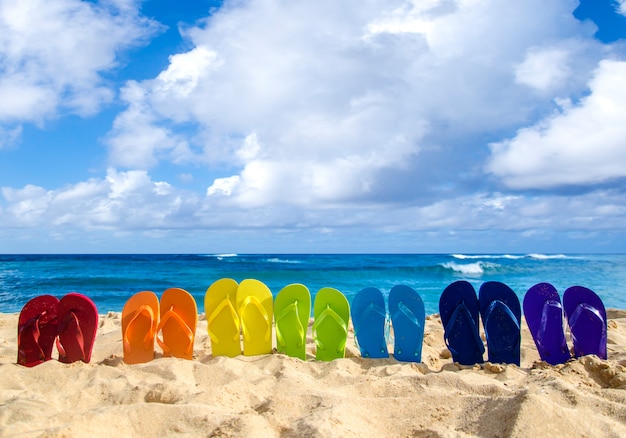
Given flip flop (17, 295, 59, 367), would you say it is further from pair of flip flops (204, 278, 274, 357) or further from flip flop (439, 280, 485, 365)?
flip flop (439, 280, 485, 365)

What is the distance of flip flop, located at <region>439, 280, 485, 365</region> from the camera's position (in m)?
3.44

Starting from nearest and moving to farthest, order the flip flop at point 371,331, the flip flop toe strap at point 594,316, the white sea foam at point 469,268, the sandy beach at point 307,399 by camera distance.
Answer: the sandy beach at point 307,399 → the flip flop toe strap at point 594,316 → the flip flop at point 371,331 → the white sea foam at point 469,268

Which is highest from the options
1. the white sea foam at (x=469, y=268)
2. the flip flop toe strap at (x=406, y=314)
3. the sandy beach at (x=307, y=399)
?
the flip flop toe strap at (x=406, y=314)

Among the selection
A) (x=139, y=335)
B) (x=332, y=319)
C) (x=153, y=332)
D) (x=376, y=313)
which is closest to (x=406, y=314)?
(x=376, y=313)

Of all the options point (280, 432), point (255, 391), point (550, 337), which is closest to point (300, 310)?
point (255, 391)

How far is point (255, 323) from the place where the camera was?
3676mm

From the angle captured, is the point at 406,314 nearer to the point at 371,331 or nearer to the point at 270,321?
the point at 371,331

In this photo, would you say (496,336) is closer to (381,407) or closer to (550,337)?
(550,337)

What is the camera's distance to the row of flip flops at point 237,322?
11.6 ft

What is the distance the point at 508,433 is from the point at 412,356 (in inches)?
63.7

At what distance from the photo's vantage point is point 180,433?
2.04 m

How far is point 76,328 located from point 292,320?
1626 millimetres

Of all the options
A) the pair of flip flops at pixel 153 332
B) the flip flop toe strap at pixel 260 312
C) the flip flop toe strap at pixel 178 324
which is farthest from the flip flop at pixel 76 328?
the flip flop toe strap at pixel 260 312

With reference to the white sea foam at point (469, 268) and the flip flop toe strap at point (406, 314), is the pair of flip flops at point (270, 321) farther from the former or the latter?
the white sea foam at point (469, 268)
